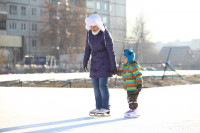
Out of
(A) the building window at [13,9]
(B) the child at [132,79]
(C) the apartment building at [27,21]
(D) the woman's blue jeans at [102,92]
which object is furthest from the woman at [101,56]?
(A) the building window at [13,9]

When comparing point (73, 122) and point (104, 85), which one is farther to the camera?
point (104, 85)

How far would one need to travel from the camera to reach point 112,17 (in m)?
74.2

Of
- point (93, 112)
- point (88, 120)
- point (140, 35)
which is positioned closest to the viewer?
point (88, 120)

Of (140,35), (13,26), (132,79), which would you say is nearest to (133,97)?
(132,79)

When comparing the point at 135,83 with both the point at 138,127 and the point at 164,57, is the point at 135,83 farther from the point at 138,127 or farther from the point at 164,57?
the point at 164,57

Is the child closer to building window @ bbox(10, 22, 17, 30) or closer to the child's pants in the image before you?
the child's pants

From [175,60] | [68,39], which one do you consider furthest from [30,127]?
[175,60]

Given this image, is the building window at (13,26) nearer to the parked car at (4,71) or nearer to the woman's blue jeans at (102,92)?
the parked car at (4,71)

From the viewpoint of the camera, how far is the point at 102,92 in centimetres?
613

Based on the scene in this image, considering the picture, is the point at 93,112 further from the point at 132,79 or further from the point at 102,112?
the point at 132,79

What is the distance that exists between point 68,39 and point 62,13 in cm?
399

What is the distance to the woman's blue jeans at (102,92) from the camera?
6.10m

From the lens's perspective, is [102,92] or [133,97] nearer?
[133,97]

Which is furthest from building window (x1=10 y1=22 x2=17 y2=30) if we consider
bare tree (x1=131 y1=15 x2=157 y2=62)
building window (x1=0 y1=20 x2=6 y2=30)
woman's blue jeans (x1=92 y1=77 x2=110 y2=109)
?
woman's blue jeans (x1=92 y1=77 x2=110 y2=109)
